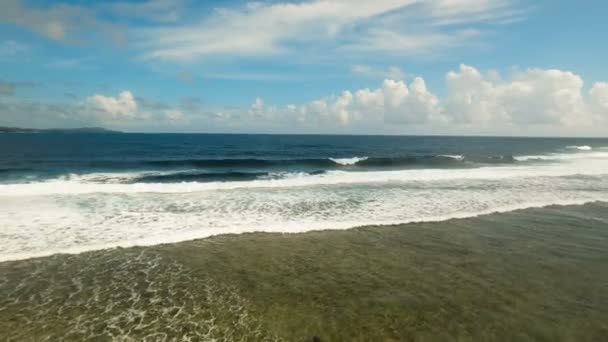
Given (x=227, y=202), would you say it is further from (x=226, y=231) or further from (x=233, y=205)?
(x=226, y=231)

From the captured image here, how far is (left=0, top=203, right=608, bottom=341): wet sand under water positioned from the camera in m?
5.82

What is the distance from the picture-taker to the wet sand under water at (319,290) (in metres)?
5.82

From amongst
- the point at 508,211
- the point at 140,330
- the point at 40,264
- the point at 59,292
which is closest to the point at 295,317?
the point at 140,330

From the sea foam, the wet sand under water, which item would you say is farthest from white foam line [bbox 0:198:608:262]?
the wet sand under water

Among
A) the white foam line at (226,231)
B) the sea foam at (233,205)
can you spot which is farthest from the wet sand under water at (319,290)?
the sea foam at (233,205)

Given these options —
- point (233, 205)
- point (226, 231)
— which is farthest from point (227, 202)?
point (226, 231)

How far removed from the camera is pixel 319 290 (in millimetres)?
7234

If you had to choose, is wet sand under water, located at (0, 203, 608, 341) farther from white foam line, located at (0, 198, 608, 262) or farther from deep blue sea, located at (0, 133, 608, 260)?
deep blue sea, located at (0, 133, 608, 260)

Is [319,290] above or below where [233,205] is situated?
below

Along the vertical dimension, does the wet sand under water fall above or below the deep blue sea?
below

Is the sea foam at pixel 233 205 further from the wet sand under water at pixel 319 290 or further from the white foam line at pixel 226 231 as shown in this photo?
the wet sand under water at pixel 319 290

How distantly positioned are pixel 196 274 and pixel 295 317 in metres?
3.14

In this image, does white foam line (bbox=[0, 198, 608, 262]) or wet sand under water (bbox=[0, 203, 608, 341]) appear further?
white foam line (bbox=[0, 198, 608, 262])

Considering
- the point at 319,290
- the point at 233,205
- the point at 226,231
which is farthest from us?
the point at 233,205
